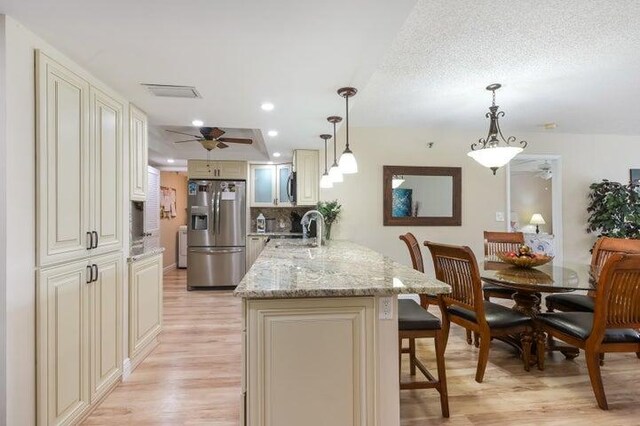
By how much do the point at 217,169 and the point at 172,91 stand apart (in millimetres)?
3208

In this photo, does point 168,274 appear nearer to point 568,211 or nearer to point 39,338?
point 39,338

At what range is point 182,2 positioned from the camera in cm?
136

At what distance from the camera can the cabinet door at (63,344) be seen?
1.62 meters

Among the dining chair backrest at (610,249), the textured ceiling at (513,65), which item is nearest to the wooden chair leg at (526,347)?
the dining chair backrest at (610,249)

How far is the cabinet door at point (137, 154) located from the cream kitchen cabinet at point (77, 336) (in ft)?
1.93

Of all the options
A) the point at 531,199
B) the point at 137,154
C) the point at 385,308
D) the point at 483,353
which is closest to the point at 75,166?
the point at 137,154

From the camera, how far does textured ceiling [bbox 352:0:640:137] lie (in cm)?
190

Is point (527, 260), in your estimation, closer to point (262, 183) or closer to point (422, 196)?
point (422, 196)

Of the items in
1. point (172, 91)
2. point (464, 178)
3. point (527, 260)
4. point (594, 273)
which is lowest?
point (594, 273)

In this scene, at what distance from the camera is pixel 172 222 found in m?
7.23

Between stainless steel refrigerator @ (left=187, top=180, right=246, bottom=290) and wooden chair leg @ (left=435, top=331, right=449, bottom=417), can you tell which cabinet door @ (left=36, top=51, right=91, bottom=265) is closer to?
wooden chair leg @ (left=435, top=331, right=449, bottom=417)

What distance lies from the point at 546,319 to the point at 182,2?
2924 millimetres

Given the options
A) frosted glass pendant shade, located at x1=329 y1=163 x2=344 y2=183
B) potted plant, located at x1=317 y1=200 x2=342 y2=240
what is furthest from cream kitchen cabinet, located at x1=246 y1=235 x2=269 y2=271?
frosted glass pendant shade, located at x1=329 y1=163 x2=344 y2=183

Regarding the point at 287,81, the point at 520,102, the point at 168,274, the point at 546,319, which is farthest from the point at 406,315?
the point at 168,274
